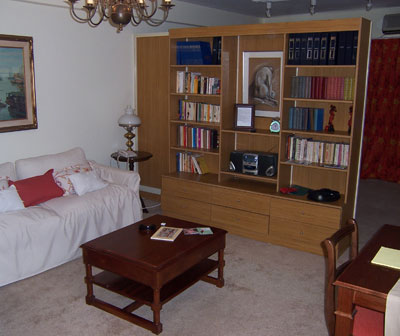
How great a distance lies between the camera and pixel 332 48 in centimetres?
382

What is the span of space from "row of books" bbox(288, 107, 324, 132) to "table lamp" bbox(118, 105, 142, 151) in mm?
1721

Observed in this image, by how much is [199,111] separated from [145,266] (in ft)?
7.84

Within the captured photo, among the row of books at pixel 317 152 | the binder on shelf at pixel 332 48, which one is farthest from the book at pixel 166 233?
the binder on shelf at pixel 332 48

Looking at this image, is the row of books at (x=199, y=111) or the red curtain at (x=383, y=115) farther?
the red curtain at (x=383, y=115)

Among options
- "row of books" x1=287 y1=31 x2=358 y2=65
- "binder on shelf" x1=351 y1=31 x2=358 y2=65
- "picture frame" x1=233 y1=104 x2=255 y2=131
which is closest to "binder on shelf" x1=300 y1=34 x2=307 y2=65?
"row of books" x1=287 y1=31 x2=358 y2=65

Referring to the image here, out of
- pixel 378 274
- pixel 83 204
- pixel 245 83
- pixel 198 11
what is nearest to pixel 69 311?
pixel 83 204

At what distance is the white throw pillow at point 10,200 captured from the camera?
3.46 meters

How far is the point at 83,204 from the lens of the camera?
385 cm

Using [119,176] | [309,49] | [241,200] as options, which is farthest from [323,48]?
[119,176]

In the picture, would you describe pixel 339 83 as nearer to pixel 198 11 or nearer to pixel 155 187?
pixel 155 187

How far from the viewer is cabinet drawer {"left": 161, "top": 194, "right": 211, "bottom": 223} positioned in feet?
15.0

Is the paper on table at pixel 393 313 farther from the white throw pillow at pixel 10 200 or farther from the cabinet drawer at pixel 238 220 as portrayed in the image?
the white throw pillow at pixel 10 200

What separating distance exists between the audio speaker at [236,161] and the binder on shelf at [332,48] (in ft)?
4.13

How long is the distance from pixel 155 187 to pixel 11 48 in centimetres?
228
